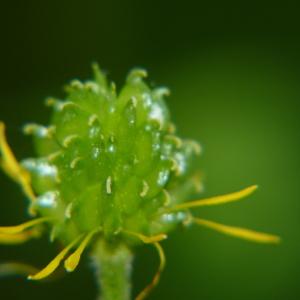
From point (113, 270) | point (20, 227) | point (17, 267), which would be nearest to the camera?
point (20, 227)

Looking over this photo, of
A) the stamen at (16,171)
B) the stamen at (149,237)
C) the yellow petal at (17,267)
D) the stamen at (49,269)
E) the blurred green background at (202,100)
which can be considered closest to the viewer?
the stamen at (49,269)

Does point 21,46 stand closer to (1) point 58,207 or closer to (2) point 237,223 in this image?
(2) point 237,223

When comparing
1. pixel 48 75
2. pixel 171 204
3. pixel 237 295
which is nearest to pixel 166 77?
pixel 48 75

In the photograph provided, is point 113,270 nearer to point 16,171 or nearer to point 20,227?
point 20,227

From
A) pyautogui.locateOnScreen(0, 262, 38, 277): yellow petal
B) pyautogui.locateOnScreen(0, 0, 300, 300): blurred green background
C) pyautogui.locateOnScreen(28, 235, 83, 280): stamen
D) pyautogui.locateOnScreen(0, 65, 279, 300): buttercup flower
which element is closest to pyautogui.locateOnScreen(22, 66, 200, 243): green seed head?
pyautogui.locateOnScreen(0, 65, 279, 300): buttercup flower

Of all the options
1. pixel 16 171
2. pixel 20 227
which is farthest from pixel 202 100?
pixel 20 227

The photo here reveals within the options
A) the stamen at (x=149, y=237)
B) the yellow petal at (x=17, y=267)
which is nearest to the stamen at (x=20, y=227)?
the stamen at (x=149, y=237)

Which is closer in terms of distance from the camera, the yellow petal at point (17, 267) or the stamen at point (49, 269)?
the stamen at point (49, 269)

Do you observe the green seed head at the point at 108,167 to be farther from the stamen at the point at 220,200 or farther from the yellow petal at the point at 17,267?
the yellow petal at the point at 17,267
